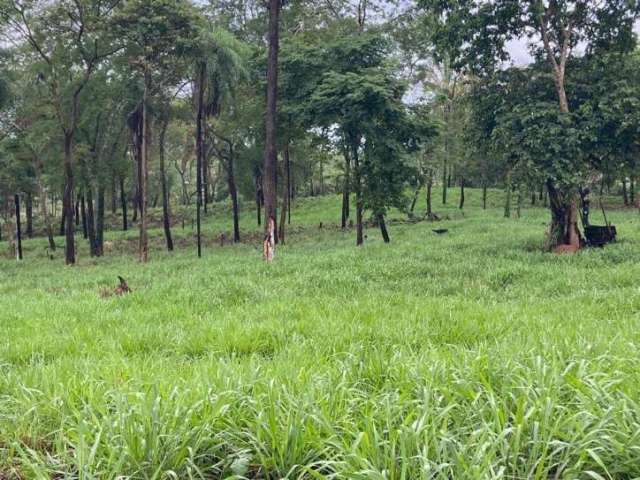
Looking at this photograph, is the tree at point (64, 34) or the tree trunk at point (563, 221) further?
the tree at point (64, 34)

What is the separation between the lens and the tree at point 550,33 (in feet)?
42.4

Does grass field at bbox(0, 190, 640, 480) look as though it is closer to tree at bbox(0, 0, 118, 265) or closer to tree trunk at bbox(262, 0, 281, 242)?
tree trunk at bbox(262, 0, 281, 242)

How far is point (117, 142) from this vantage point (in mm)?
26344

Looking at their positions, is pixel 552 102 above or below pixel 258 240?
above

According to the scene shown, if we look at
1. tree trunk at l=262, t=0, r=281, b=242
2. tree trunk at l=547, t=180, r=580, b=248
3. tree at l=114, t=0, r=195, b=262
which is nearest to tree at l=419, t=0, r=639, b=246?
tree trunk at l=547, t=180, r=580, b=248

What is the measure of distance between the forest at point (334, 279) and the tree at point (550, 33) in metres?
0.06

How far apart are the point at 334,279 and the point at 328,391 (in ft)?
20.5

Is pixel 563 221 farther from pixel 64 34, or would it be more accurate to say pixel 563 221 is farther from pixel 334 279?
pixel 64 34

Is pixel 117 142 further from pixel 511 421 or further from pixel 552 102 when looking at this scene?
pixel 511 421

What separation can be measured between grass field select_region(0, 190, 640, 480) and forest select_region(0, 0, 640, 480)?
0.8 inches

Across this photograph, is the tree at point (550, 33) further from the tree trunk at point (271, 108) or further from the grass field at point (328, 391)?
the grass field at point (328, 391)

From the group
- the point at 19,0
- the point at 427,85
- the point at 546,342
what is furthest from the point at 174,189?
the point at 546,342

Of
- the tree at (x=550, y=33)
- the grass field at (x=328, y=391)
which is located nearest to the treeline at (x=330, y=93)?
the tree at (x=550, y=33)

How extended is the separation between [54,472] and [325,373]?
1.56 metres
